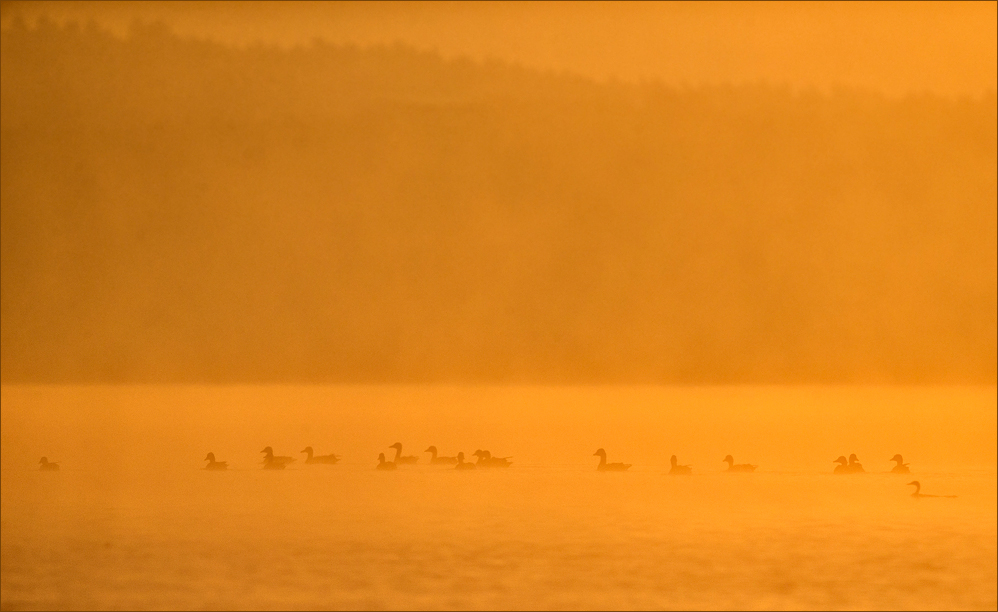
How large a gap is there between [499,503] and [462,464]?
1.22 feet

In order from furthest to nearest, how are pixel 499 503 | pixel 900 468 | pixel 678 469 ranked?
1. pixel 678 469
2. pixel 900 468
3. pixel 499 503

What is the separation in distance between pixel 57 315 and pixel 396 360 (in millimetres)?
1367

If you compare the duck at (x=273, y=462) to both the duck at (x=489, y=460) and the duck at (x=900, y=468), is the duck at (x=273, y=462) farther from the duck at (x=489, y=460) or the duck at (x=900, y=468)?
the duck at (x=900, y=468)

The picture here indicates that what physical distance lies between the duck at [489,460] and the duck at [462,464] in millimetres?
30

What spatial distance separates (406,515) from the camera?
3441 millimetres

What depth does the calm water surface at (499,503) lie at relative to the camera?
286cm

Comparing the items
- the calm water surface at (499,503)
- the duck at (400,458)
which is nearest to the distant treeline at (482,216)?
the calm water surface at (499,503)

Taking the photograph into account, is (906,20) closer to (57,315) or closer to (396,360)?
(396,360)

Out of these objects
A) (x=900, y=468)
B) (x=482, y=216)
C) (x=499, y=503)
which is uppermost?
(x=482, y=216)

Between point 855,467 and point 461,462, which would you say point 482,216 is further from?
point 855,467

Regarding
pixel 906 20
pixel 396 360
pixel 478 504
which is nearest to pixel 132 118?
pixel 396 360

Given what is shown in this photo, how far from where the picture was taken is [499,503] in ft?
11.5

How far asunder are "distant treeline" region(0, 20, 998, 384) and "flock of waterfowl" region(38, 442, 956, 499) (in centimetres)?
34

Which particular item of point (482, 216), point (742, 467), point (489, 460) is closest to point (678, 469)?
point (742, 467)
